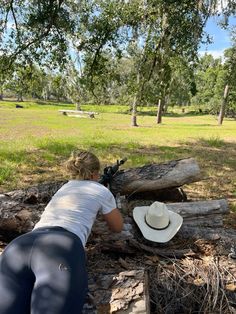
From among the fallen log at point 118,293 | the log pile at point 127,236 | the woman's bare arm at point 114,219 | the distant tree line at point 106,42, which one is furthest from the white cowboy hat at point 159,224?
the distant tree line at point 106,42

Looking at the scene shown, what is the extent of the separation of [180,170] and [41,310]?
4.10 metres

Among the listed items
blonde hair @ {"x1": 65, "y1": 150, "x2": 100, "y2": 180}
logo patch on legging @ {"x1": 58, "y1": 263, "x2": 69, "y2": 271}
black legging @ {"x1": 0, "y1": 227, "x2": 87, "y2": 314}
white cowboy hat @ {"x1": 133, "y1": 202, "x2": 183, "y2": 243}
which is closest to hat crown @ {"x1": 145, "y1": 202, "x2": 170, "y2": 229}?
white cowboy hat @ {"x1": 133, "y1": 202, "x2": 183, "y2": 243}

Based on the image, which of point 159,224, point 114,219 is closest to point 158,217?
point 159,224

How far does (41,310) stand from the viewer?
8.13 feet

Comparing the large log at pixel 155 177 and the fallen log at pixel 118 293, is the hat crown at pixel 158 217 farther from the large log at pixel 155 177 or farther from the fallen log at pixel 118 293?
the large log at pixel 155 177

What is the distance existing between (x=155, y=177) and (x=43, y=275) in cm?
365

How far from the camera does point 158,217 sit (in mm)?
4242

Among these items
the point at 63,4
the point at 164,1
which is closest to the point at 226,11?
the point at 164,1

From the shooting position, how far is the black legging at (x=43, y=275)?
2523 millimetres

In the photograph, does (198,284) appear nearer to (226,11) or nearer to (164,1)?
(164,1)

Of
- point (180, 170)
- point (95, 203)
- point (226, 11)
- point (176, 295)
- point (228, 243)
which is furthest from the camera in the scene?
point (226, 11)

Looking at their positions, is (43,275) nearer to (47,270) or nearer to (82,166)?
(47,270)

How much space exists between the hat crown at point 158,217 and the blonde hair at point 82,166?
1004mm

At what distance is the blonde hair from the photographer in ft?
11.7
